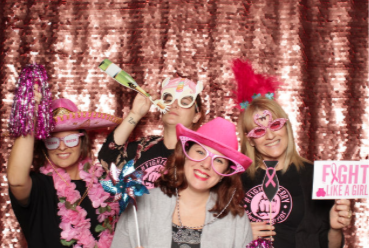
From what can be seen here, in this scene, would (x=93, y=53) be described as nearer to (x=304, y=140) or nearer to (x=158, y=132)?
(x=158, y=132)

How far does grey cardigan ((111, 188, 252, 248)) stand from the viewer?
1.39 meters

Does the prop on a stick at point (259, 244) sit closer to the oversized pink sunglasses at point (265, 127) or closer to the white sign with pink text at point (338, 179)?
the white sign with pink text at point (338, 179)

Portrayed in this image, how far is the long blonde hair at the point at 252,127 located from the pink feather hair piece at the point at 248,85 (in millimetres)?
71

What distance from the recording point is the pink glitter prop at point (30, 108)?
4.57 ft

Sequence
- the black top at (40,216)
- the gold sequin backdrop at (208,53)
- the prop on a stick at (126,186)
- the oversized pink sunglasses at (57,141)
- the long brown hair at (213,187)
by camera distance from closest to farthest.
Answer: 1. the prop on a stick at (126,186)
2. the long brown hair at (213,187)
3. the black top at (40,216)
4. the oversized pink sunglasses at (57,141)
5. the gold sequin backdrop at (208,53)

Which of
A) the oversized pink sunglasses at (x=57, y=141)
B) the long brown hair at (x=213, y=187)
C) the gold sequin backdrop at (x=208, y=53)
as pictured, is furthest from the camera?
the gold sequin backdrop at (x=208, y=53)

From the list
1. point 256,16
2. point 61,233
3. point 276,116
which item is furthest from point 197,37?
point 61,233

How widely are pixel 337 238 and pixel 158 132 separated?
1.14 m

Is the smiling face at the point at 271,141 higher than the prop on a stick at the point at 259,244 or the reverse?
higher

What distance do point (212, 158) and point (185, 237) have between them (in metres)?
0.31

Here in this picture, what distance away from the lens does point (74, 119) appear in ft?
5.42

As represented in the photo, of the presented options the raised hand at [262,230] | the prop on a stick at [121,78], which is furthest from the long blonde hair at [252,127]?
the prop on a stick at [121,78]

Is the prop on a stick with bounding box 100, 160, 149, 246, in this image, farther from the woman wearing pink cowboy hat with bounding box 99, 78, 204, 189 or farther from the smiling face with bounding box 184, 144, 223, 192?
the woman wearing pink cowboy hat with bounding box 99, 78, 204, 189

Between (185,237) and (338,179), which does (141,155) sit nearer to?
(185,237)
